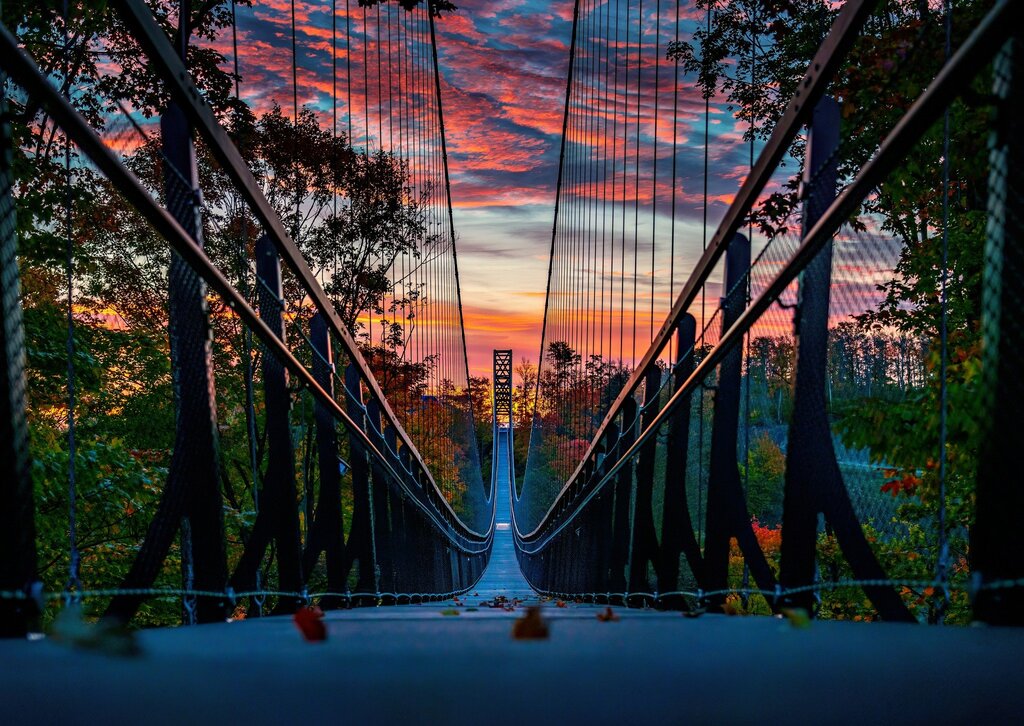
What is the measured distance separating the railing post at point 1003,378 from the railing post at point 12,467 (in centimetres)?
153

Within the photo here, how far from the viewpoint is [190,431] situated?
225 centimetres

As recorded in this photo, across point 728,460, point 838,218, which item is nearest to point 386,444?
point 728,460

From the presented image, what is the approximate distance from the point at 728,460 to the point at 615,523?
3.26 m

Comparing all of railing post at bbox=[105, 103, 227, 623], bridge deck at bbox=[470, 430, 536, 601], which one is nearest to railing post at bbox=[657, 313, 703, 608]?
railing post at bbox=[105, 103, 227, 623]

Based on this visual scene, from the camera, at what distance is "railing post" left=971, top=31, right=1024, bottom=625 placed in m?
1.39

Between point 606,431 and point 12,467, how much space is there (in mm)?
5807

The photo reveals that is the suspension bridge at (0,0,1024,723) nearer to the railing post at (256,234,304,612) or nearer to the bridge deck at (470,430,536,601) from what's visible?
the railing post at (256,234,304,612)

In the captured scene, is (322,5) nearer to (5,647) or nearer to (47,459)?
(47,459)

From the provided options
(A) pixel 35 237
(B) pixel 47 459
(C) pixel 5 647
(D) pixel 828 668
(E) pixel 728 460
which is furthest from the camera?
(B) pixel 47 459

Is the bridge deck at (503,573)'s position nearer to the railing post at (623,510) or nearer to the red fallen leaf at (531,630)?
the railing post at (623,510)

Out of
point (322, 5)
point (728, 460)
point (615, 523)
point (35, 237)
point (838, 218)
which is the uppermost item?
point (322, 5)

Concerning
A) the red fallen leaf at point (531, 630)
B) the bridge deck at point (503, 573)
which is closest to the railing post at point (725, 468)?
the red fallen leaf at point (531, 630)

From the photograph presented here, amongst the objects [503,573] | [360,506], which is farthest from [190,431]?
[503,573]

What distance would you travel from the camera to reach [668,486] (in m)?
4.13
